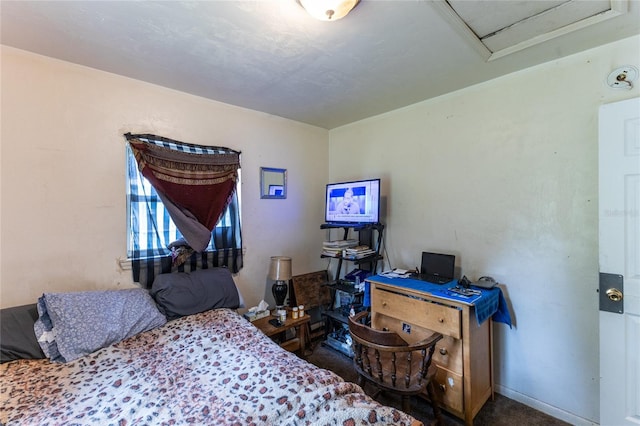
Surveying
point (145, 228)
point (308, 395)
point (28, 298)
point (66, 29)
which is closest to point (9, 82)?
point (66, 29)

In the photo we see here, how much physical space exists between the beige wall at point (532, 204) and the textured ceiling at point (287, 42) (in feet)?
0.72

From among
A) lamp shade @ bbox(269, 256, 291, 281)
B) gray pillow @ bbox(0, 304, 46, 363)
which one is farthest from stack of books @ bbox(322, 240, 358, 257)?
gray pillow @ bbox(0, 304, 46, 363)

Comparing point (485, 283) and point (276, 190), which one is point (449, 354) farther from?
point (276, 190)

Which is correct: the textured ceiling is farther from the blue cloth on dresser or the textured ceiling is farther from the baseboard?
the baseboard

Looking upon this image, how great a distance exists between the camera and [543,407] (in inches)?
78.5

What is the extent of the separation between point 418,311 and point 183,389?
156 cm

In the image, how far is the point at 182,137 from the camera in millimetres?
2434

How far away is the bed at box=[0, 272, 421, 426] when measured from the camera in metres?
1.16

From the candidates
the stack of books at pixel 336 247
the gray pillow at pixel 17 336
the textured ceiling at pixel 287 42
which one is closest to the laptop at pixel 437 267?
the stack of books at pixel 336 247

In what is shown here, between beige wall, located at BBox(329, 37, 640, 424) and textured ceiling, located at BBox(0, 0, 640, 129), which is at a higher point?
textured ceiling, located at BBox(0, 0, 640, 129)

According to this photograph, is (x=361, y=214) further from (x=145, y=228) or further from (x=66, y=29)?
(x=66, y=29)

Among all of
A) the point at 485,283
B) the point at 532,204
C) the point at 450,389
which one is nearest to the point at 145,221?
the point at 450,389

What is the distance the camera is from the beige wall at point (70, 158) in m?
1.76

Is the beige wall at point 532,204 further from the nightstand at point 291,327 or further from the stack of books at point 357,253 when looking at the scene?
the nightstand at point 291,327
